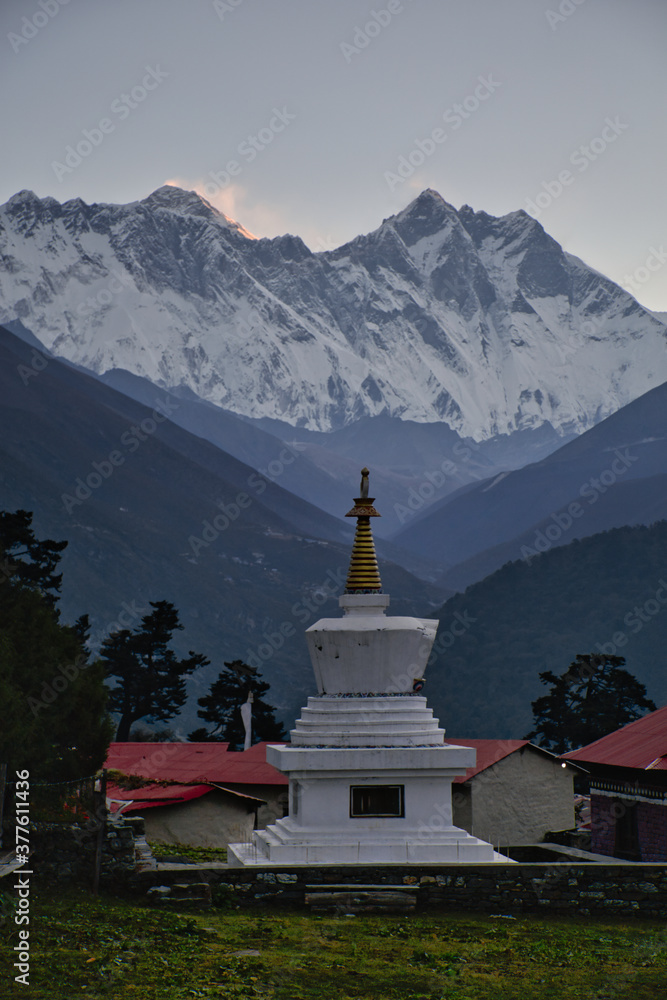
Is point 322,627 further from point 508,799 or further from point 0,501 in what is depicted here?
point 0,501

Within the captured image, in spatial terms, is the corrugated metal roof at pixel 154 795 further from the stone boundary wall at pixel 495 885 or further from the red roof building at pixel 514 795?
the stone boundary wall at pixel 495 885

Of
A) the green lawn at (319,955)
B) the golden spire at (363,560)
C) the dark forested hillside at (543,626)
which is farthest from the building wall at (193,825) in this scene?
the dark forested hillside at (543,626)

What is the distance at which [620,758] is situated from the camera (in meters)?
22.2

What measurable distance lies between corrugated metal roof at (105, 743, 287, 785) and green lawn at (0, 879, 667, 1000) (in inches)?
388

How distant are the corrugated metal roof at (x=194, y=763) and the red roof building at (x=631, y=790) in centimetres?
678

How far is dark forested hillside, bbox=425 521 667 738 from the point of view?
96.9 m

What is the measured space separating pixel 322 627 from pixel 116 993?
8.62m

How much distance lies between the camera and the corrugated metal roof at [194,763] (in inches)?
1014

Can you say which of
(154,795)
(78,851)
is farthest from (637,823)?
(78,851)

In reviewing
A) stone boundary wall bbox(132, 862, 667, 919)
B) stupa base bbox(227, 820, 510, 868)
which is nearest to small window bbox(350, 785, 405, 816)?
stupa base bbox(227, 820, 510, 868)

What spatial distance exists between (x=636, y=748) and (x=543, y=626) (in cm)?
9048

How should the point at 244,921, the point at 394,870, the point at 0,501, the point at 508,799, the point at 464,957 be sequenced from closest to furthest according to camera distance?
the point at 464,957 < the point at 244,921 < the point at 394,870 < the point at 508,799 < the point at 0,501

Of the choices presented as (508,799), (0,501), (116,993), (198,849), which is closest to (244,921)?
(116,993)

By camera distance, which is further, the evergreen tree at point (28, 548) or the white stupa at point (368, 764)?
the evergreen tree at point (28, 548)
